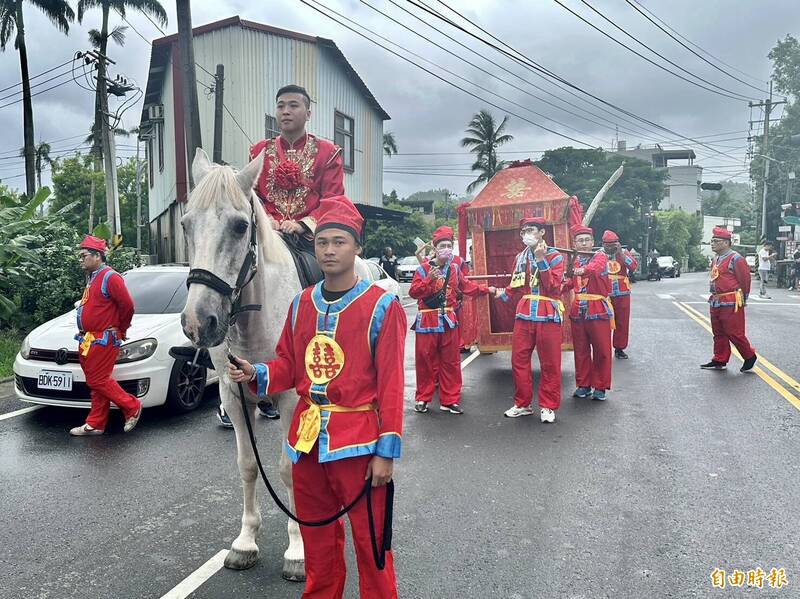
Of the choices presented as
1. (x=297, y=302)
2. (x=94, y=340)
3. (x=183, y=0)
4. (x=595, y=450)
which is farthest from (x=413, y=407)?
(x=183, y=0)

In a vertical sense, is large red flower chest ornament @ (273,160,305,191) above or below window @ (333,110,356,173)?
below

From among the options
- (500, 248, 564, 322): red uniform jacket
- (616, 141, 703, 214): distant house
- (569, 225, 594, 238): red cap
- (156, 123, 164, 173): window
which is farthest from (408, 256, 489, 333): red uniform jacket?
(616, 141, 703, 214): distant house

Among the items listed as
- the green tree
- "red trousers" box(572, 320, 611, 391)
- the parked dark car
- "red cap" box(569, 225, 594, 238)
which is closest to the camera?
"red trousers" box(572, 320, 611, 391)

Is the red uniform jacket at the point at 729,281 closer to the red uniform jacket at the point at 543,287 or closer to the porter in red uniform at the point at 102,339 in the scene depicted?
the red uniform jacket at the point at 543,287

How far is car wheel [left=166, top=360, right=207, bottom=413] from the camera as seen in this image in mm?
6586

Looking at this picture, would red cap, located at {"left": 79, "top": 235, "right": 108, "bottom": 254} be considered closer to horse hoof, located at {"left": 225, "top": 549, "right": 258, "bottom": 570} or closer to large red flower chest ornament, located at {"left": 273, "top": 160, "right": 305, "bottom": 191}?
large red flower chest ornament, located at {"left": 273, "top": 160, "right": 305, "bottom": 191}

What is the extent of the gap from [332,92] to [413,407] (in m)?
16.0

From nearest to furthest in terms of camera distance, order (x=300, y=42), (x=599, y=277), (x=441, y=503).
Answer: (x=441, y=503), (x=599, y=277), (x=300, y=42)

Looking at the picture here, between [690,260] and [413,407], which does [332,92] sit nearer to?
[413,407]

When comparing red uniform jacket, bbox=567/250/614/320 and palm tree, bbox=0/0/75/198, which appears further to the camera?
palm tree, bbox=0/0/75/198

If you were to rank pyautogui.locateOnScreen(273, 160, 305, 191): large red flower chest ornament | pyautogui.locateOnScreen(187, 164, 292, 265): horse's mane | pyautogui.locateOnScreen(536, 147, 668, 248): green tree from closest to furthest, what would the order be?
pyautogui.locateOnScreen(187, 164, 292, 265): horse's mane → pyautogui.locateOnScreen(273, 160, 305, 191): large red flower chest ornament → pyautogui.locateOnScreen(536, 147, 668, 248): green tree

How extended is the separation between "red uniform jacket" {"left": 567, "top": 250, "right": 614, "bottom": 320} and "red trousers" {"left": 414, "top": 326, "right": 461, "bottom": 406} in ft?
5.64

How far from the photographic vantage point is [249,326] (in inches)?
132

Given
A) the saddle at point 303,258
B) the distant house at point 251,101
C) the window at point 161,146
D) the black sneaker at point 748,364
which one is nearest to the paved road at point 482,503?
the saddle at point 303,258
